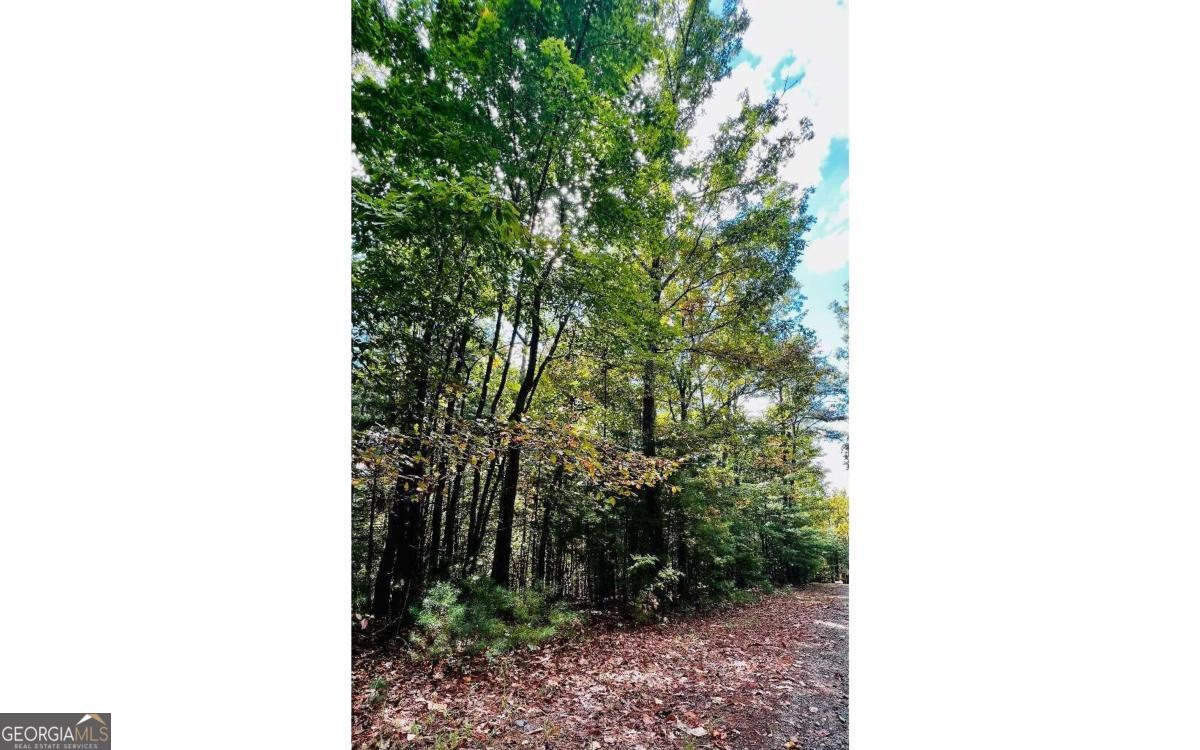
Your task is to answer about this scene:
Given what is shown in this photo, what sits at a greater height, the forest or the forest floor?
the forest

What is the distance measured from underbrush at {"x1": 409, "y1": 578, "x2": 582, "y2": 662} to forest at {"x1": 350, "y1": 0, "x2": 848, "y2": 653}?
0.01m

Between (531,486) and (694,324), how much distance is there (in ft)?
3.55

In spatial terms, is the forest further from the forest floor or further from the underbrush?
the forest floor

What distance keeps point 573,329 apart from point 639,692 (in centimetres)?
151

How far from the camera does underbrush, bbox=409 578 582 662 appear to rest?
1.45m

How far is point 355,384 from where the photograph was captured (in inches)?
56.9

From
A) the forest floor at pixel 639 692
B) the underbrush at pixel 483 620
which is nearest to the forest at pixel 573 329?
the underbrush at pixel 483 620

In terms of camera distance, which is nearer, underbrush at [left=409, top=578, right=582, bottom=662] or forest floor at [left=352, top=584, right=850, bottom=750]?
forest floor at [left=352, top=584, right=850, bottom=750]

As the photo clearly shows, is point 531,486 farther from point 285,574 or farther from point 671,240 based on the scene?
point 671,240

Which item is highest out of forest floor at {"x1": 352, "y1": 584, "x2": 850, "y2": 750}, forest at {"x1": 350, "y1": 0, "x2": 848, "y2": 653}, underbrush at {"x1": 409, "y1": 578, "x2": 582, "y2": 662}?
forest at {"x1": 350, "y1": 0, "x2": 848, "y2": 653}

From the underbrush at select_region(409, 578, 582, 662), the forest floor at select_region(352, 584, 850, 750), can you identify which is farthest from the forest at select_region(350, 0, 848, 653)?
the forest floor at select_region(352, 584, 850, 750)

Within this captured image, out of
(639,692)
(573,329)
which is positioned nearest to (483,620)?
(639,692)

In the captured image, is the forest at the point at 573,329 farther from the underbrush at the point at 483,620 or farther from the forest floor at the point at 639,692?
the forest floor at the point at 639,692
